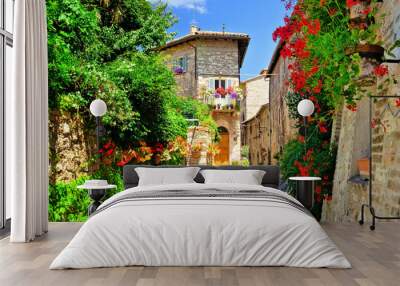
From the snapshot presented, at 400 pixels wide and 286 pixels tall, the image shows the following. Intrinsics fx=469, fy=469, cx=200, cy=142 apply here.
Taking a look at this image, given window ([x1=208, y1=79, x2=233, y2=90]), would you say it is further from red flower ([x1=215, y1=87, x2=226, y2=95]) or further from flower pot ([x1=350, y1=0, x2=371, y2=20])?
flower pot ([x1=350, y1=0, x2=371, y2=20])

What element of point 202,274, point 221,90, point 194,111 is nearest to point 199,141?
point 194,111

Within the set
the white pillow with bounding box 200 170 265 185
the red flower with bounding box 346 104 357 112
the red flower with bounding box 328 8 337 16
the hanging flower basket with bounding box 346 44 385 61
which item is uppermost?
the red flower with bounding box 328 8 337 16

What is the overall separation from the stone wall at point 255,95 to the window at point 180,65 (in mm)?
2147

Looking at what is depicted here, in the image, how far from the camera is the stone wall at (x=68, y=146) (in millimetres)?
6461

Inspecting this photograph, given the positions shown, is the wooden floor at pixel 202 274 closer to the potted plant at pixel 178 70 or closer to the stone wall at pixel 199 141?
the stone wall at pixel 199 141

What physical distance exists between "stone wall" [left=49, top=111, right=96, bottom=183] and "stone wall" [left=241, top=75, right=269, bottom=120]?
6240mm

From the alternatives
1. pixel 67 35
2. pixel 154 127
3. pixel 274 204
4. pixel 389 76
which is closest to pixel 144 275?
pixel 274 204

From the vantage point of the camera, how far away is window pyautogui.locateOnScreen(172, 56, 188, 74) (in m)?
10.3

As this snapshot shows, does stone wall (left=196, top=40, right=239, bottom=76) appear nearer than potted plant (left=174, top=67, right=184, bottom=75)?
No

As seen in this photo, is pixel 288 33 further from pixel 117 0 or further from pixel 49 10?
pixel 117 0

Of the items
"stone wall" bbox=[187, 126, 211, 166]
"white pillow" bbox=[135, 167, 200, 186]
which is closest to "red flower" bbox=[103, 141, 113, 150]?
"stone wall" bbox=[187, 126, 211, 166]

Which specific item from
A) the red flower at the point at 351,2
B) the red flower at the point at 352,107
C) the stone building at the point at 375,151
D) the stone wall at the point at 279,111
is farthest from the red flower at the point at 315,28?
the stone wall at the point at 279,111

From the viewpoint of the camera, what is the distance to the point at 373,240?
4.53 meters

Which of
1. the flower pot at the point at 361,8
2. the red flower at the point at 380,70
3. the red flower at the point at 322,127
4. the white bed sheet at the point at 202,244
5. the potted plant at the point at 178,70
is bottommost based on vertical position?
the white bed sheet at the point at 202,244
